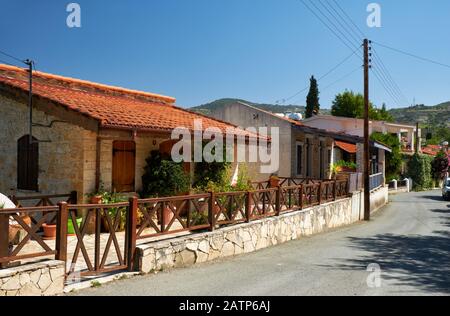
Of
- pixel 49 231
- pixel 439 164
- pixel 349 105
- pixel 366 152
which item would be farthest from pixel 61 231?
pixel 349 105

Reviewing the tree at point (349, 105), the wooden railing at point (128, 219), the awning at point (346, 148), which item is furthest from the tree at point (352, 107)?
the wooden railing at point (128, 219)

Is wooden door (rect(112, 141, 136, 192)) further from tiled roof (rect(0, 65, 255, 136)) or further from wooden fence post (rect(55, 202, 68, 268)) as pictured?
wooden fence post (rect(55, 202, 68, 268))

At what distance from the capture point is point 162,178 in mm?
11508

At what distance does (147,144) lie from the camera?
39.2 ft

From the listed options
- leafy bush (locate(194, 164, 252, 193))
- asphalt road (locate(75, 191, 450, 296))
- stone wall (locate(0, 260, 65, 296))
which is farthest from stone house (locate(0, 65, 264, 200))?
stone wall (locate(0, 260, 65, 296))

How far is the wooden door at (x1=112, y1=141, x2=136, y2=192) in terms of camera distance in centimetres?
1109

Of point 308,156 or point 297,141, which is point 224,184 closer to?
point 297,141

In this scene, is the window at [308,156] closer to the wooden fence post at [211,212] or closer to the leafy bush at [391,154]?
the leafy bush at [391,154]

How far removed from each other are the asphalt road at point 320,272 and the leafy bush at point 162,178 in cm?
298

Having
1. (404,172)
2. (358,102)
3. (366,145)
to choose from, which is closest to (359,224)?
(366,145)

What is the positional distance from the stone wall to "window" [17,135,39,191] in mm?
5687

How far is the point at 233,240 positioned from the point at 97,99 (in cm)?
699

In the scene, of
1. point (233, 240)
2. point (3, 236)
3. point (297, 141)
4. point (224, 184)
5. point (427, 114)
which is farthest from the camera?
point (427, 114)
